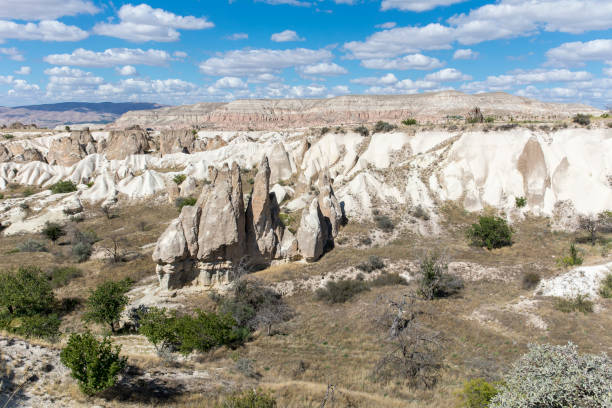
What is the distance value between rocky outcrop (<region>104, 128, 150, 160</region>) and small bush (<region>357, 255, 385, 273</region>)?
62107 mm

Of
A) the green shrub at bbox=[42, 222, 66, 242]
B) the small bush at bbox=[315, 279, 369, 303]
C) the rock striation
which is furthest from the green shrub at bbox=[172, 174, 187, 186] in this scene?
the small bush at bbox=[315, 279, 369, 303]

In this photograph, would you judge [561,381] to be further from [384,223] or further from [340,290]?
[384,223]

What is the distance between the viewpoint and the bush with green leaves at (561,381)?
6.04 m

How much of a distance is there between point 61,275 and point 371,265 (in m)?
21.0

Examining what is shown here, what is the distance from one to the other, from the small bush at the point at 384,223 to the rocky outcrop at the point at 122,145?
5821 centimetres

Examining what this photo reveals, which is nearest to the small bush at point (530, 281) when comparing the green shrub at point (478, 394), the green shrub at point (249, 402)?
the green shrub at point (478, 394)

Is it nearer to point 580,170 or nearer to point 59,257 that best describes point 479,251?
point 580,170

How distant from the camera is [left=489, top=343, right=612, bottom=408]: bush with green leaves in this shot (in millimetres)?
6043

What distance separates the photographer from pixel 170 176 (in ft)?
178

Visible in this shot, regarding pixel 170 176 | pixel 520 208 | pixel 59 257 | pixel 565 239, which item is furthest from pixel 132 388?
pixel 170 176

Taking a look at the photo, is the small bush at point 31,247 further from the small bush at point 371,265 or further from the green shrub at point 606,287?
the green shrub at point 606,287

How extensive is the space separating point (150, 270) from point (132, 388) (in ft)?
52.8

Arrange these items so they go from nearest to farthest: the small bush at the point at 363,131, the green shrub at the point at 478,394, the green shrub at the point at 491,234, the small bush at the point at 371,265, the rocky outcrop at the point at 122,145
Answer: the green shrub at the point at 478,394
the small bush at the point at 371,265
the green shrub at the point at 491,234
the small bush at the point at 363,131
the rocky outcrop at the point at 122,145

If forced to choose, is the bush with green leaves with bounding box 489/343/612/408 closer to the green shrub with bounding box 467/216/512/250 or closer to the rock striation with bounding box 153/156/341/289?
the rock striation with bounding box 153/156/341/289
